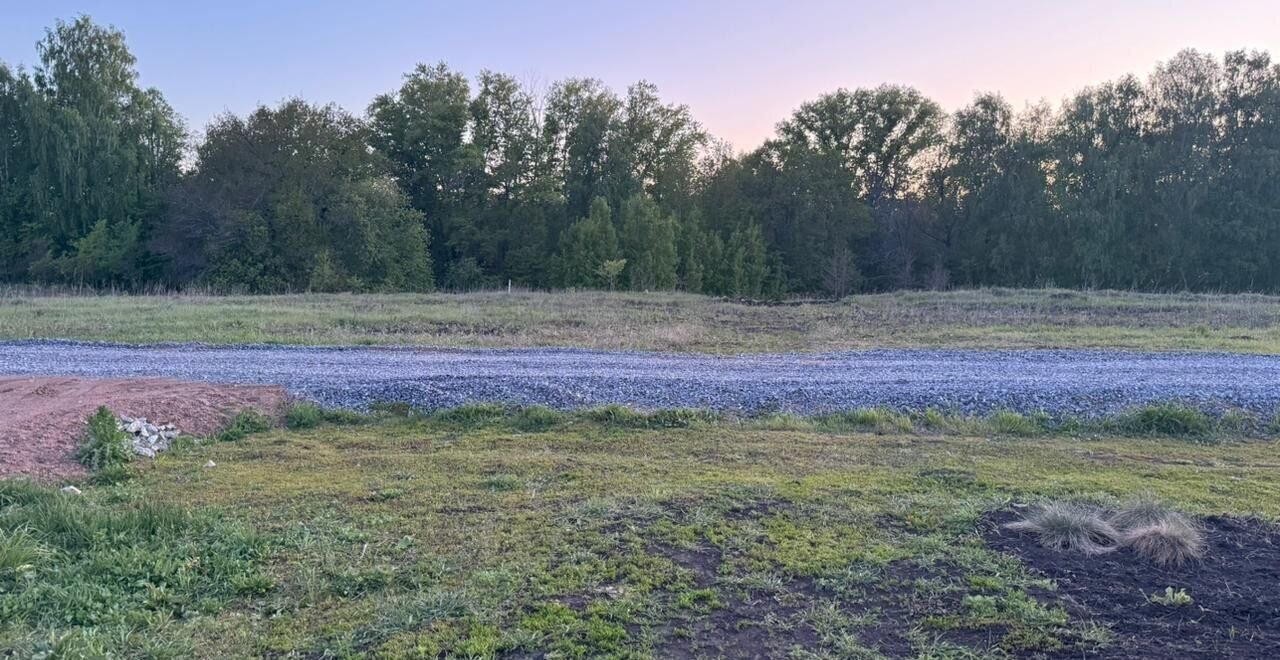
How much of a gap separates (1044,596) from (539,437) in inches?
217

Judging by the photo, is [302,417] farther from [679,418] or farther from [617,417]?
[679,418]

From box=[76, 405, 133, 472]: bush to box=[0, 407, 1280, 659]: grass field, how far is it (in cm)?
23

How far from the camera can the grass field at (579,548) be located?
4.28 meters

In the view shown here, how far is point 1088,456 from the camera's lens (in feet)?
27.0

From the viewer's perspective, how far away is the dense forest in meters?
41.6

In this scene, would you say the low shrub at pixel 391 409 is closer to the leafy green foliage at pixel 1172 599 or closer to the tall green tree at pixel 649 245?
the leafy green foliage at pixel 1172 599

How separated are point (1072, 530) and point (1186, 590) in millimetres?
851

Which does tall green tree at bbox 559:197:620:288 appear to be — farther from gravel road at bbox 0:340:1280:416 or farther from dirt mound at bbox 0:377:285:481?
dirt mound at bbox 0:377:285:481

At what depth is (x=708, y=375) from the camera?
40.6ft

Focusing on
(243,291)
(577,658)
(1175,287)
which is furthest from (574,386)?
(1175,287)

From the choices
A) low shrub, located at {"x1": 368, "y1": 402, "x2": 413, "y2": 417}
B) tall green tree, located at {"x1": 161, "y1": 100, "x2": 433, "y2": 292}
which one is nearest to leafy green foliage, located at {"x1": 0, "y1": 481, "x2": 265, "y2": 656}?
low shrub, located at {"x1": 368, "y1": 402, "x2": 413, "y2": 417}

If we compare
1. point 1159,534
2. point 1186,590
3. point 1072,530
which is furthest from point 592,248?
point 1186,590

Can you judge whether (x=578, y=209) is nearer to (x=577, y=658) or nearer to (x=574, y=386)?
(x=574, y=386)

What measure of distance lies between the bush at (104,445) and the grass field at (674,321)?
8253 millimetres
